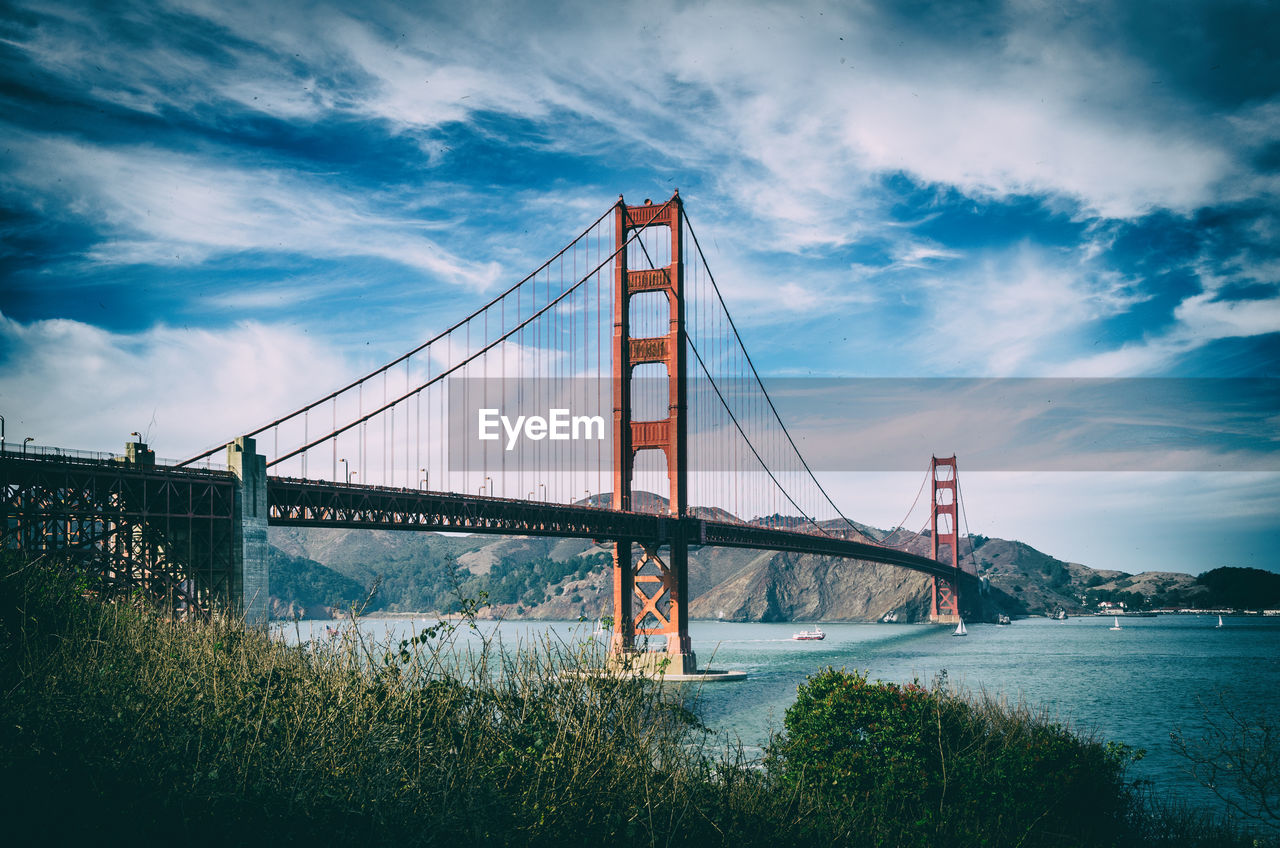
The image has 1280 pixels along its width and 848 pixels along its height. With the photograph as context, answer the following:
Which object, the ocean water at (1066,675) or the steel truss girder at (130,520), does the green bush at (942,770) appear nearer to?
the ocean water at (1066,675)

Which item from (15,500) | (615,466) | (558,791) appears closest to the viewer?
(558,791)

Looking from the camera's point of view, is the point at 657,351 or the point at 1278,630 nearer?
the point at 657,351

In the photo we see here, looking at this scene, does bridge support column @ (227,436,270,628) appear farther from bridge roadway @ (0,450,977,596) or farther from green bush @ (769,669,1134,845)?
green bush @ (769,669,1134,845)

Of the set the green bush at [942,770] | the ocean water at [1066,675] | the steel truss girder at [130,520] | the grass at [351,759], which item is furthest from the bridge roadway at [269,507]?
the green bush at [942,770]

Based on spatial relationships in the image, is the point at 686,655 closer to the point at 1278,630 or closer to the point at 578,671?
the point at 578,671

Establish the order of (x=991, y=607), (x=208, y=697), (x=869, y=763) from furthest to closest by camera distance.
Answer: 1. (x=991, y=607)
2. (x=869, y=763)
3. (x=208, y=697)

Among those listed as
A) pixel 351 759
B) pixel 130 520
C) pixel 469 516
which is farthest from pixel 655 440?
pixel 351 759

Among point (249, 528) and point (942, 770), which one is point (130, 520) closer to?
point (249, 528)

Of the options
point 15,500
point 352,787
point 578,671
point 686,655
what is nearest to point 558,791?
point 578,671
